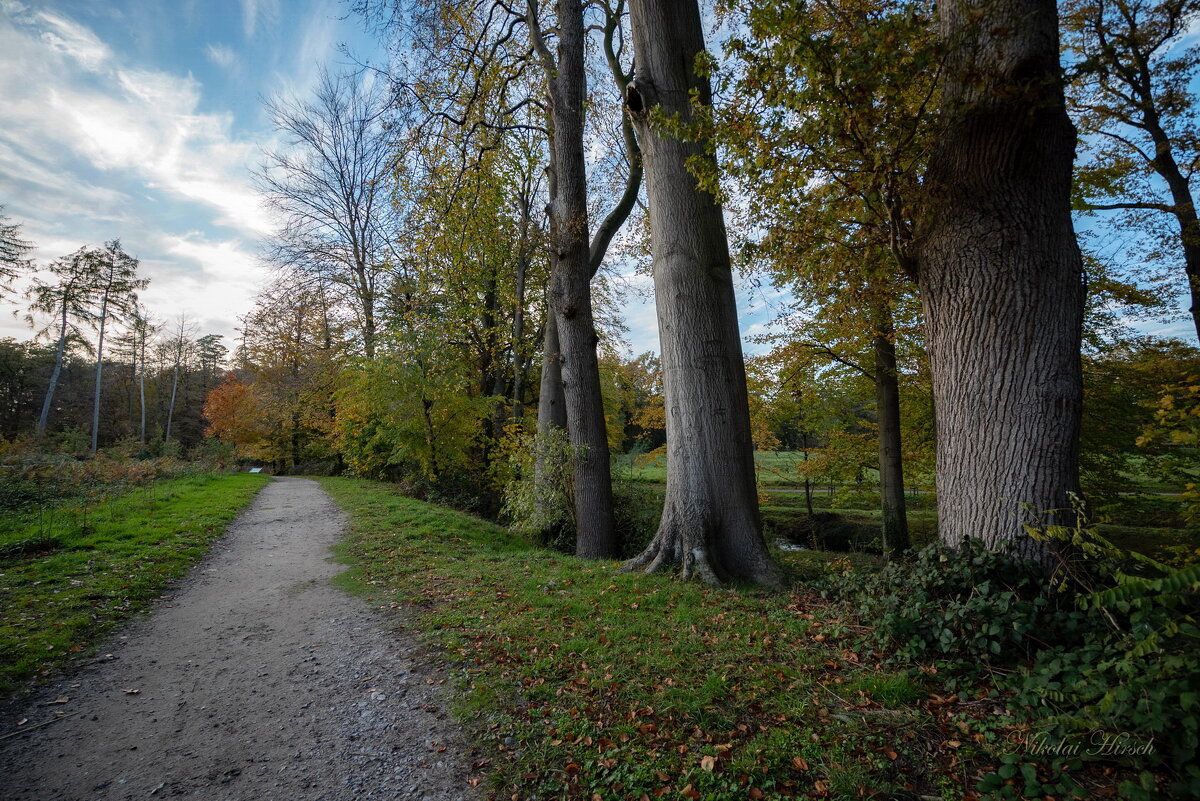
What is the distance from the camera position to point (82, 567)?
18.3ft

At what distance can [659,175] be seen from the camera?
19.3 ft

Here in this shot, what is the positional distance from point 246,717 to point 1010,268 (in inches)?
244

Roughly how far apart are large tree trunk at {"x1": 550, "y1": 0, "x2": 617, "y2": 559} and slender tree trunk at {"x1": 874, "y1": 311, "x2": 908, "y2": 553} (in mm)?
6007

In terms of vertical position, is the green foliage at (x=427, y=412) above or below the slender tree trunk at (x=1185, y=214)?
below

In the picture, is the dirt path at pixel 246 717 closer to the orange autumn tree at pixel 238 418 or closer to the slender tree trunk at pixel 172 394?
the orange autumn tree at pixel 238 418

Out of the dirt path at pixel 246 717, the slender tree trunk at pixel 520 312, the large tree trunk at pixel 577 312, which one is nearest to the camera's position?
the dirt path at pixel 246 717

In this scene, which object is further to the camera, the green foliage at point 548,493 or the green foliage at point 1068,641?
the green foliage at point 548,493

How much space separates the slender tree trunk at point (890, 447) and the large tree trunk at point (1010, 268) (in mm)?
6678

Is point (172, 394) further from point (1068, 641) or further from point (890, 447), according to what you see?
point (1068, 641)

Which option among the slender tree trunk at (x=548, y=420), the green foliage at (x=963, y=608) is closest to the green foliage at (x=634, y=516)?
the slender tree trunk at (x=548, y=420)

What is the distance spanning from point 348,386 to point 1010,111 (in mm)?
17931

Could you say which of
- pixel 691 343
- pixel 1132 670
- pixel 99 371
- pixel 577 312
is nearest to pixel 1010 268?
pixel 1132 670

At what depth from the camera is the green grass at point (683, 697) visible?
234cm

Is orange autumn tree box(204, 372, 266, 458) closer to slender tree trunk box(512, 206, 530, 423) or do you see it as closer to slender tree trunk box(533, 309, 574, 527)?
slender tree trunk box(512, 206, 530, 423)
